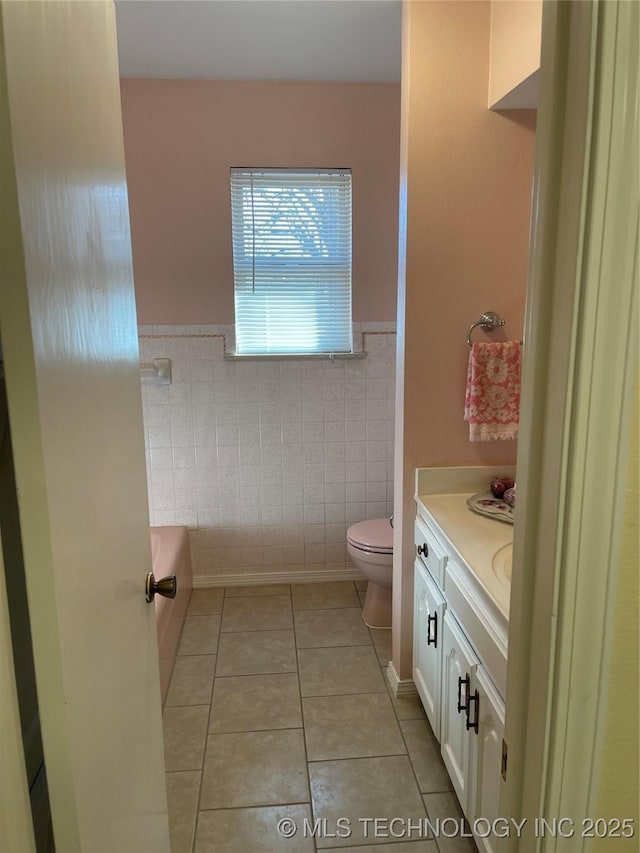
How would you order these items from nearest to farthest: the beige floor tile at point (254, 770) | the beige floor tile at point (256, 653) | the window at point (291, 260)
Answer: the beige floor tile at point (254, 770) → the beige floor tile at point (256, 653) → the window at point (291, 260)

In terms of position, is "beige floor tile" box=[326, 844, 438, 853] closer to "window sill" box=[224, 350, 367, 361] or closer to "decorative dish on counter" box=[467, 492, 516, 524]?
"decorative dish on counter" box=[467, 492, 516, 524]

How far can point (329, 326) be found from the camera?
126 inches

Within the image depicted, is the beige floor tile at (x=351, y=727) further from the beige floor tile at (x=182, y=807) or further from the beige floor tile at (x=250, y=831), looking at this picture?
the beige floor tile at (x=182, y=807)

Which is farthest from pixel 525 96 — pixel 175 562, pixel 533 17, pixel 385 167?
pixel 175 562

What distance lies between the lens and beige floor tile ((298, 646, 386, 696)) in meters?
2.46

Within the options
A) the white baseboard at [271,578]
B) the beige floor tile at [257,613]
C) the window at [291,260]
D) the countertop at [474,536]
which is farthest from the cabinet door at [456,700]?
the window at [291,260]

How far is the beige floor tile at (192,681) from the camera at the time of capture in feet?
7.95

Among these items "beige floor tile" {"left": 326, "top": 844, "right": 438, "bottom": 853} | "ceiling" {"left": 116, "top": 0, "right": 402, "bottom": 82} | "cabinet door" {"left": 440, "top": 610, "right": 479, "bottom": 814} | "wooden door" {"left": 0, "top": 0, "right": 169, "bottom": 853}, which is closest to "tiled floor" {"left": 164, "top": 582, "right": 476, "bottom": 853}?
"beige floor tile" {"left": 326, "top": 844, "right": 438, "bottom": 853}

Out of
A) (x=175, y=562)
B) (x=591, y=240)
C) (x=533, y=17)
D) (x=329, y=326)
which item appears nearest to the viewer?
(x=591, y=240)

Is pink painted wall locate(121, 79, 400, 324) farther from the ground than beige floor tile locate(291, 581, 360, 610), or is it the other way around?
pink painted wall locate(121, 79, 400, 324)

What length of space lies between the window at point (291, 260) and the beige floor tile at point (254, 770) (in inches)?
70.8

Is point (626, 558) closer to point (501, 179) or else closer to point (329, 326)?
point (501, 179)

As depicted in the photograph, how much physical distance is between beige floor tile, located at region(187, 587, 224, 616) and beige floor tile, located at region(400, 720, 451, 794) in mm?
1243

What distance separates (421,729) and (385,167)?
8.28ft
